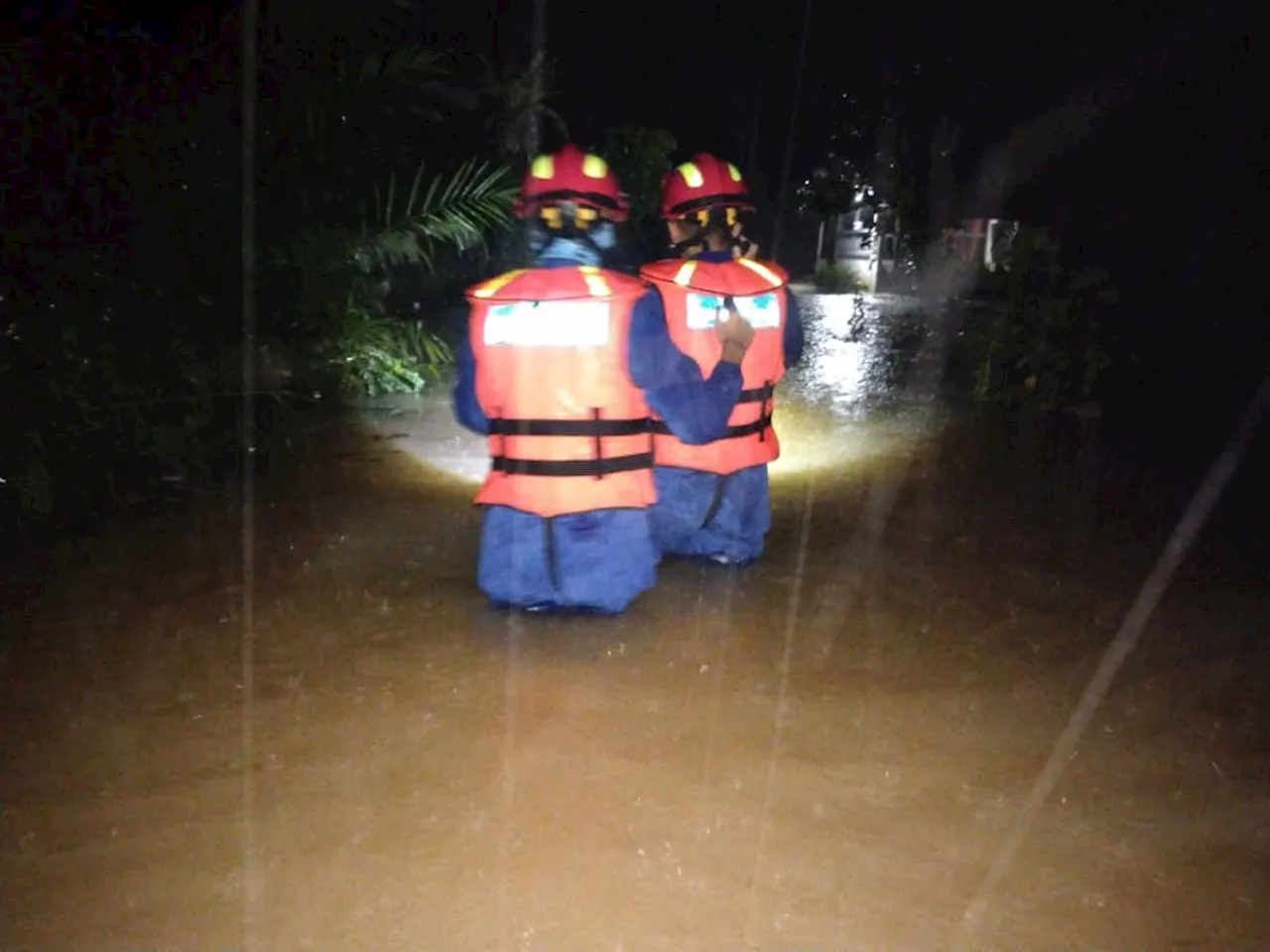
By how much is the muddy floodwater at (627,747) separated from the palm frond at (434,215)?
363 cm

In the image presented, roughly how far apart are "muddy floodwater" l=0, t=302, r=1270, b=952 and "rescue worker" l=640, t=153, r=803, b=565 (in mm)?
253

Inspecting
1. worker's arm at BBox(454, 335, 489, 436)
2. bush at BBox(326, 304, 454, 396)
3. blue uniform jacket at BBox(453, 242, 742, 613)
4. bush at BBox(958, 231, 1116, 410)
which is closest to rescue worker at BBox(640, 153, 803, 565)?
blue uniform jacket at BBox(453, 242, 742, 613)

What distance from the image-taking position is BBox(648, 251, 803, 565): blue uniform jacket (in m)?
6.13

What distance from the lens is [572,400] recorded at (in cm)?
514

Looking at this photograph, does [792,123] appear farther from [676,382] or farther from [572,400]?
[572,400]

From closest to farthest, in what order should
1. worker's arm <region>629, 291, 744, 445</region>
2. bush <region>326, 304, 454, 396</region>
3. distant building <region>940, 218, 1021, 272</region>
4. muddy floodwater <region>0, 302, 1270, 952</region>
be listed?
muddy floodwater <region>0, 302, 1270, 952</region> → worker's arm <region>629, 291, 744, 445</region> → bush <region>326, 304, 454, 396</region> → distant building <region>940, 218, 1021, 272</region>

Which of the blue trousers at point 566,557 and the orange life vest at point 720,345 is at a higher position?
the orange life vest at point 720,345

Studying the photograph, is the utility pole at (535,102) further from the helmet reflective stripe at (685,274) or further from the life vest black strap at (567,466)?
the life vest black strap at (567,466)

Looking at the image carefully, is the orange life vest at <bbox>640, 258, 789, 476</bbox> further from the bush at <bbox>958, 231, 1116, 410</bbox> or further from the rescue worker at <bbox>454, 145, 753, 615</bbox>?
the bush at <bbox>958, 231, 1116, 410</bbox>

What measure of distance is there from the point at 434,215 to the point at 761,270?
16.8 ft

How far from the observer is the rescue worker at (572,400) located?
5.07m

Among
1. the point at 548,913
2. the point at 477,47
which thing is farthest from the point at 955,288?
the point at 548,913

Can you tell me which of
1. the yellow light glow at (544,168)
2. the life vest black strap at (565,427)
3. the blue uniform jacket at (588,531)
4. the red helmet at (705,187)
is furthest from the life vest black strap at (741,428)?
the yellow light glow at (544,168)

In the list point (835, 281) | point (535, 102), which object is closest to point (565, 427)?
point (535, 102)
